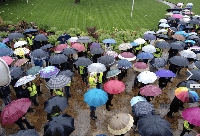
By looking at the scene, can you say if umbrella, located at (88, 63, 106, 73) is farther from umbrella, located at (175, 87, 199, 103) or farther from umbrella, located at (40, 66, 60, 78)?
umbrella, located at (175, 87, 199, 103)

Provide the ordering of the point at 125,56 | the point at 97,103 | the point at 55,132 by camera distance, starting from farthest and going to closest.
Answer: the point at 125,56 < the point at 97,103 < the point at 55,132

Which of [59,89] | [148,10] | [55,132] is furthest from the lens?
[148,10]

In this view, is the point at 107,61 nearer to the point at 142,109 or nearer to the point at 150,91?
the point at 150,91

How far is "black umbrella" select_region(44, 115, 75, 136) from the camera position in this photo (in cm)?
673

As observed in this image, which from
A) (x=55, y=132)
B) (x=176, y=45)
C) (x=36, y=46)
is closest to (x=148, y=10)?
(x=176, y=45)

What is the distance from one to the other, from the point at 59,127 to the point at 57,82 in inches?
99.0

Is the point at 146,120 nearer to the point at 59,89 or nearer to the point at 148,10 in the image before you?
the point at 59,89

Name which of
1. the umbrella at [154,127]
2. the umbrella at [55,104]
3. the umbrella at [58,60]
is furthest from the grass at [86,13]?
the umbrella at [154,127]

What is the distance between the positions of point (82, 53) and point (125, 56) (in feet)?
10.1

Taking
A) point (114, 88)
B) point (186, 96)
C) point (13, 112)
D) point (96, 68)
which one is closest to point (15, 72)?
point (13, 112)

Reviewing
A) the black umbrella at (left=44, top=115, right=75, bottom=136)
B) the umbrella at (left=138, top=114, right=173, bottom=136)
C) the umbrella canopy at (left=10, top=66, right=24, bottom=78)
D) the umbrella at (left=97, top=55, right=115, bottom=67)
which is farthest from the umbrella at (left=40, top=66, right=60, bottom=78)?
the umbrella at (left=138, top=114, right=173, bottom=136)

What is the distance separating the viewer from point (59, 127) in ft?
22.3

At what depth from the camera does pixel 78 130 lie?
9141mm

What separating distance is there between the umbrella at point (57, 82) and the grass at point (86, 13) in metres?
13.9
